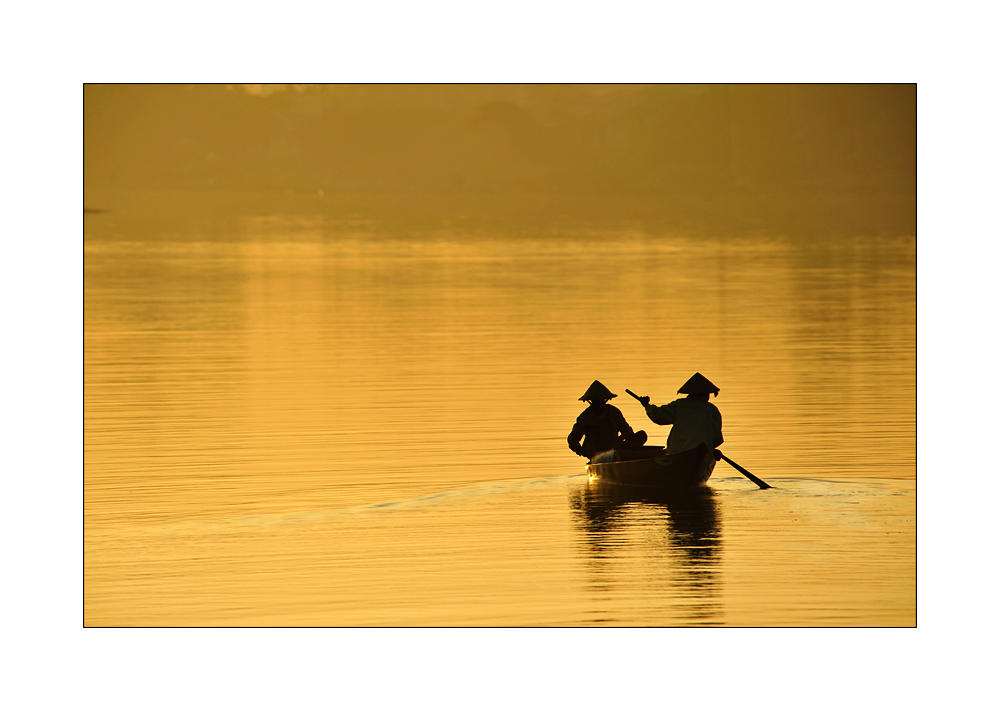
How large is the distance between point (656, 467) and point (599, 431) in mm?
1342

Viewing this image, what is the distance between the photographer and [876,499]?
50.6 feet

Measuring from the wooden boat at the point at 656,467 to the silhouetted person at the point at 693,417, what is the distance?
6.4 inches

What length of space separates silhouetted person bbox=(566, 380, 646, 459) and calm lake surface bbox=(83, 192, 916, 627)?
1.96ft

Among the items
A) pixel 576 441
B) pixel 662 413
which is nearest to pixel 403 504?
pixel 576 441

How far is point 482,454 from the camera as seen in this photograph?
754 inches

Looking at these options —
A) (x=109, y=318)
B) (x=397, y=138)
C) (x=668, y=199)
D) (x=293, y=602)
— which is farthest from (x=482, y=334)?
(x=397, y=138)

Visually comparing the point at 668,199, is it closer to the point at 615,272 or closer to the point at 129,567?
the point at 615,272

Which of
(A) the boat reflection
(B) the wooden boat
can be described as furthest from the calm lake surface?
(B) the wooden boat

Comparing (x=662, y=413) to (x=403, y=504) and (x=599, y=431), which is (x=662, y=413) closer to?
(x=599, y=431)

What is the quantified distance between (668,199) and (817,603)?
235 feet

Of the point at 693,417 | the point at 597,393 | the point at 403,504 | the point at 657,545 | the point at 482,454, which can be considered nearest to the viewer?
the point at 657,545

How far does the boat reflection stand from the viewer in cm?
1218

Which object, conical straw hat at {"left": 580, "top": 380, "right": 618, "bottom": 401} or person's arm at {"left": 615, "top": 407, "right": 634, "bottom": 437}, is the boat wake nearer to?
person's arm at {"left": 615, "top": 407, "right": 634, "bottom": 437}

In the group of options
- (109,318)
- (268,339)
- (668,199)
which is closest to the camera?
(268,339)
